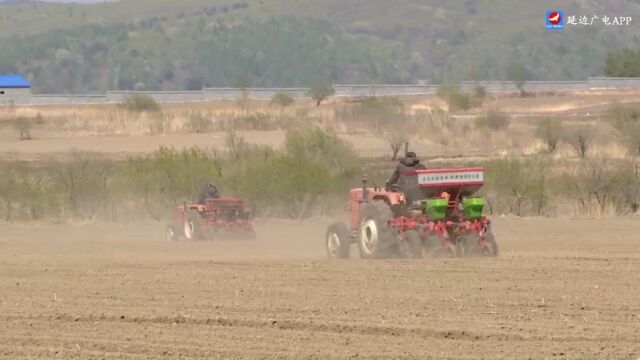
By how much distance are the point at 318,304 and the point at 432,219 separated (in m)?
5.15

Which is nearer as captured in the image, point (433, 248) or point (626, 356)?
point (626, 356)

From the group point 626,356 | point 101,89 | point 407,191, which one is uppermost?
point 101,89

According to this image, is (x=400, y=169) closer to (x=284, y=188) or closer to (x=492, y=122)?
(x=284, y=188)

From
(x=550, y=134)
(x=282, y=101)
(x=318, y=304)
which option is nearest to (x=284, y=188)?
(x=318, y=304)

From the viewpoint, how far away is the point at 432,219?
19.1 m

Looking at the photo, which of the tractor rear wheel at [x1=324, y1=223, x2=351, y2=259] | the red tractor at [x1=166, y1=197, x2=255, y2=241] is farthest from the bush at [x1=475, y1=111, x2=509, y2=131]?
the tractor rear wheel at [x1=324, y1=223, x2=351, y2=259]

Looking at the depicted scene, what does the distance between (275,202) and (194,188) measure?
2.26 meters

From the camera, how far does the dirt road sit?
11641 millimetres

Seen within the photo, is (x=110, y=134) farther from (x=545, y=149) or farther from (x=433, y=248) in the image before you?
(x=433, y=248)

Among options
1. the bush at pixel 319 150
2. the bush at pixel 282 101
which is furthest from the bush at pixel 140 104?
the bush at pixel 319 150

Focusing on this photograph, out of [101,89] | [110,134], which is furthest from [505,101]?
[101,89]

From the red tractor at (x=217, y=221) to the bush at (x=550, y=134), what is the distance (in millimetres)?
26269

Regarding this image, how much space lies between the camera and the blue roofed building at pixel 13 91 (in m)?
97.1

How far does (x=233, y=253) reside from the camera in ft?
72.8
